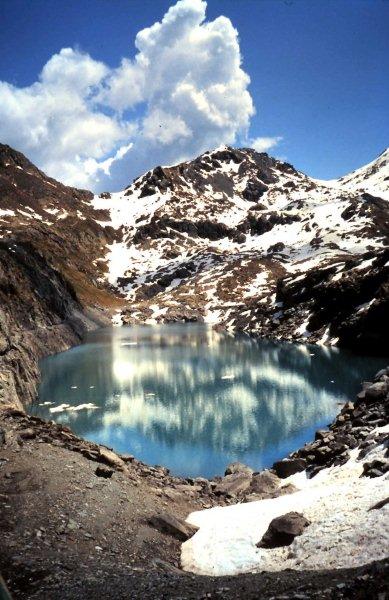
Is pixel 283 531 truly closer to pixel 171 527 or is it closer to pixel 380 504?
pixel 380 504

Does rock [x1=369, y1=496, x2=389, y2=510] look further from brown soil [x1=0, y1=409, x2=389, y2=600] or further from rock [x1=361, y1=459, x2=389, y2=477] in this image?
brown soil [x1=0, y1=409, x2=389, y2=600]

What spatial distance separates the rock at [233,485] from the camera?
26.5 m

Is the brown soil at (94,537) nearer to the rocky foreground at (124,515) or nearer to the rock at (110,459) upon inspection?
the rocky foreground at (124,515)

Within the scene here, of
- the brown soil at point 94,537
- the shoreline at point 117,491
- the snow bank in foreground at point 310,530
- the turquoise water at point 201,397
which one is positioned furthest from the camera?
the turquoise water at point 201,397

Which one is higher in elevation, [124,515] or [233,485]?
[124,515]

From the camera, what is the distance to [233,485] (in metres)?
27.5

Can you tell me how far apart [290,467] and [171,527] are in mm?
11343

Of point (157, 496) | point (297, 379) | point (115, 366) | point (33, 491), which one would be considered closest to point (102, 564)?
point (33, 491)

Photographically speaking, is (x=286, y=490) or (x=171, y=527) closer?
(x=171, y=527)

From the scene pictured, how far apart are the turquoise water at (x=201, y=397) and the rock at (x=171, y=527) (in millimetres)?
12918

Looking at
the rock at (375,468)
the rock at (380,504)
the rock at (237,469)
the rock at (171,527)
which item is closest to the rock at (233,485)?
the rock at (237,469)

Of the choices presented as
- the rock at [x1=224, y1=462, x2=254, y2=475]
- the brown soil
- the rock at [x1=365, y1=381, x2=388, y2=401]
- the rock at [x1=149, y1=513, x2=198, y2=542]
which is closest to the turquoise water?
the rock at [x1=224, y1=462, x2=254, y2=475]

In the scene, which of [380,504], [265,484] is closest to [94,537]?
[380,504]

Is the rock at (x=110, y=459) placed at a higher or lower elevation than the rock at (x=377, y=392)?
lower
